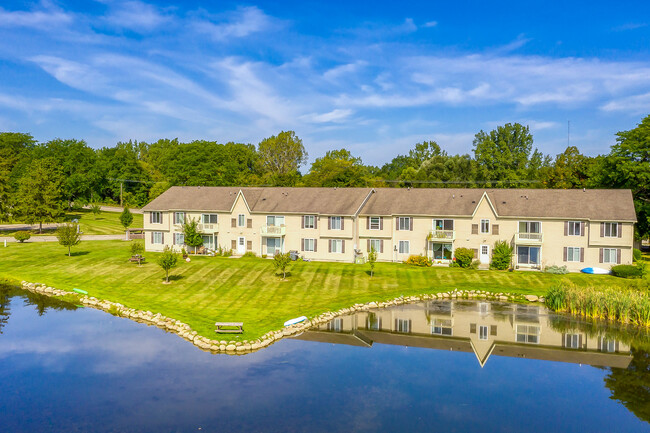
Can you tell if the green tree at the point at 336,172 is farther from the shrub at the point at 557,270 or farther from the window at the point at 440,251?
the shrub at the point at 557,270

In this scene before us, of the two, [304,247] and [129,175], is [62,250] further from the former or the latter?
[129,175]

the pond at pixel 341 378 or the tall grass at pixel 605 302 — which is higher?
the tall grass at pixel 605 302

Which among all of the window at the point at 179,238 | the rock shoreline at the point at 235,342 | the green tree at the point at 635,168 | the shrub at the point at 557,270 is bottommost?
the rock shoreline at the point at 235,342

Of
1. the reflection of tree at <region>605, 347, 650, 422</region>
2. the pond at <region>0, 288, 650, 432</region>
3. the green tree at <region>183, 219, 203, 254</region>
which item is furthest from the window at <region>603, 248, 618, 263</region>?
the green tree at <region>183, 219, 203, 254</region>

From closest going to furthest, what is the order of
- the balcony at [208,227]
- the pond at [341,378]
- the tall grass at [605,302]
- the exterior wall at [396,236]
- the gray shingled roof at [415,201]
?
the pond at [341,378]
the tall grass at [605,302]
the exterior wall at [396,236]
the gray shingled roof at [415,201]
the balcony at [208,227]

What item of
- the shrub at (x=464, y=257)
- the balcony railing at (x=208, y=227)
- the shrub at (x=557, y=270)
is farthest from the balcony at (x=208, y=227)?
the shrub at (x=557, y=270)
